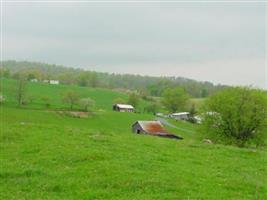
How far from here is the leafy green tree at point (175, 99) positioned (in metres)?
155

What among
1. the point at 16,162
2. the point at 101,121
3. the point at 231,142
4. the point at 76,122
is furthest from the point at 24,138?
the point at 101,121

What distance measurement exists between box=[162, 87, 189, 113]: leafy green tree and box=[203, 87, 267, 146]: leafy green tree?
90.1 metres

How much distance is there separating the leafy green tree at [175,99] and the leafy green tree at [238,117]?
90.1 m

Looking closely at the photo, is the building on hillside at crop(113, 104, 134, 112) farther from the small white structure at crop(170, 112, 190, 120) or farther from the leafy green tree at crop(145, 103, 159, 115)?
the small white structure at crop(170, 112, 190, 120)

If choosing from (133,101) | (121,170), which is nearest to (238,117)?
(121,170)

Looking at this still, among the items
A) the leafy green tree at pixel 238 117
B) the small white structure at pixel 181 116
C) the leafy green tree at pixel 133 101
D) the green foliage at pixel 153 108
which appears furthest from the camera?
the leafy green tree at pixel 133 101

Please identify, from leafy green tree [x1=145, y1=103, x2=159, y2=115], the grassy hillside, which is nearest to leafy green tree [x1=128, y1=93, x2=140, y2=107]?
leafy green tree [x1=145, y1=103, x2=159, y2=115]

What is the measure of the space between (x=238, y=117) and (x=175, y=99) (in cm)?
9700

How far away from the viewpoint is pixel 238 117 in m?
60.0

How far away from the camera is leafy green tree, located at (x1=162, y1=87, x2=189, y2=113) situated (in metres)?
155

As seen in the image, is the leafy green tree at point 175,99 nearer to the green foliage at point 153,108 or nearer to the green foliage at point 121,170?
the green foliage at point 153,108

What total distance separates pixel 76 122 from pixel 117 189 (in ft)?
306

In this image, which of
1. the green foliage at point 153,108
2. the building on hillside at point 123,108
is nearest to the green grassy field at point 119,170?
the building on hillside at point 123,108

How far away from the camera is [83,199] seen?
45.6 ft
